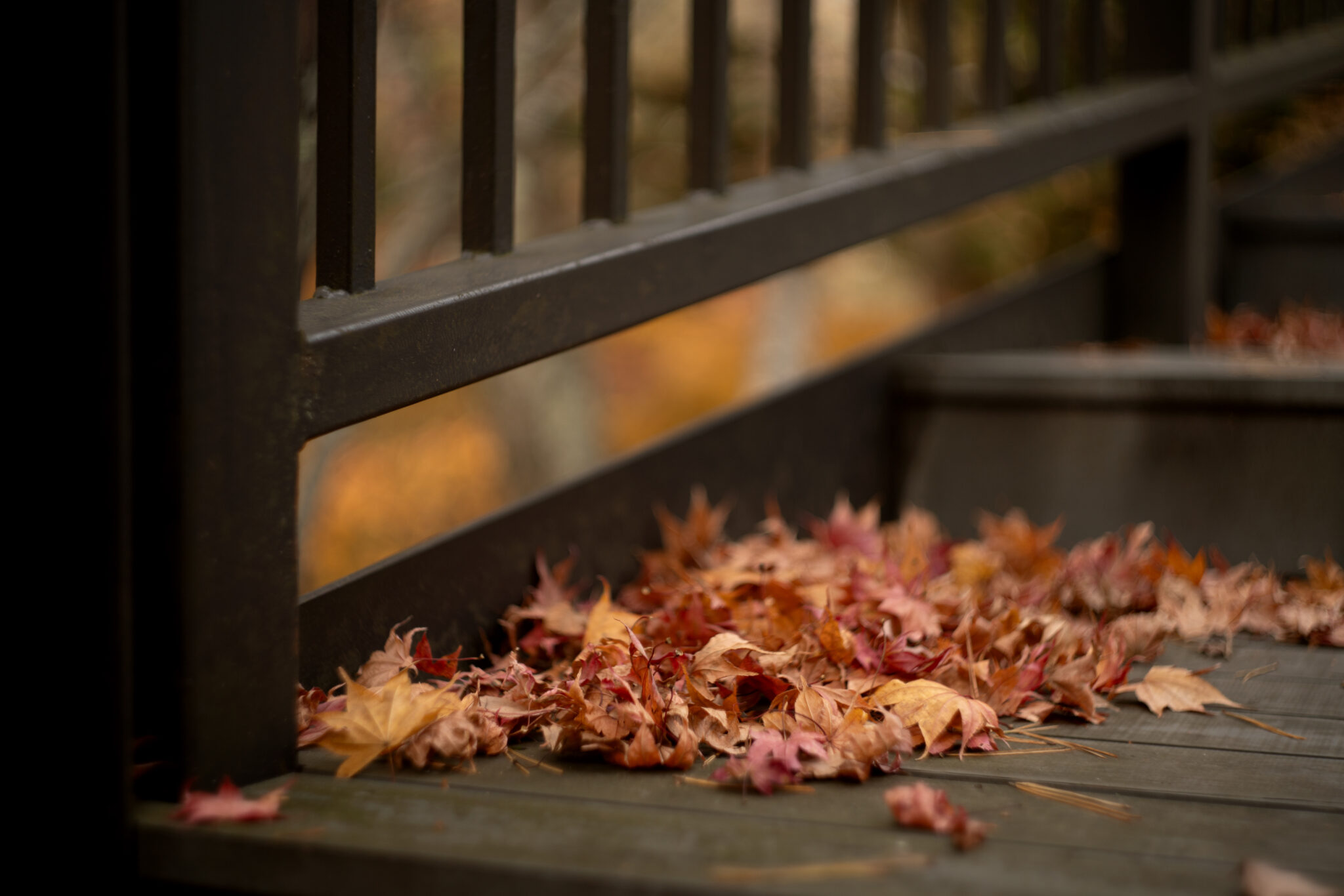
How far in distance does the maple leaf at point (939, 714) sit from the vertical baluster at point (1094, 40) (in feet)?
6.84

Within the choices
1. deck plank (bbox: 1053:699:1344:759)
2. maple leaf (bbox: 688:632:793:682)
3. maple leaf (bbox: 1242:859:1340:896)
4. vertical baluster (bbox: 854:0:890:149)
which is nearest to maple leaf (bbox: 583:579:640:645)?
maple leaf (bbox: 688:632:793:682)

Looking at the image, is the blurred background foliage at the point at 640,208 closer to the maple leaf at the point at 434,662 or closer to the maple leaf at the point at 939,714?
the maple leaf at the point at 434,662

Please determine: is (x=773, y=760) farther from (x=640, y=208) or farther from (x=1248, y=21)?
(x=640, y=208)

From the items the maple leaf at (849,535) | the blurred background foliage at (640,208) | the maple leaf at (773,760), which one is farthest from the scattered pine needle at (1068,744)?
the blurred background foliage at (640,208)

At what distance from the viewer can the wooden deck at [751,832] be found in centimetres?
82

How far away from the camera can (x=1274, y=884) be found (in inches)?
30.9

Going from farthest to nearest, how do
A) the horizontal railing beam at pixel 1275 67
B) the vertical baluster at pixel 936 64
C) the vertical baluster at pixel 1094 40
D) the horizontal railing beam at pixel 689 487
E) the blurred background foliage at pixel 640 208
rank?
the blurred background foliage at pixel 640 208, the horizontal railing beam at pixel 1275 67, the vertical baluster at pixel 1094 40, the vertical baluster at pixel 936 64, the horizontal railing beam at pixel 689 487

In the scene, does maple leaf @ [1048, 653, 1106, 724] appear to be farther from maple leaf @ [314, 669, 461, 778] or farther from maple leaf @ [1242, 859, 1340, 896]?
maple leaf @ [314, 669, 461, 778]

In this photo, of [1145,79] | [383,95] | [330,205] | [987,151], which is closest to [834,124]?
[383,95]

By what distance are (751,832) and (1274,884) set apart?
368 mm

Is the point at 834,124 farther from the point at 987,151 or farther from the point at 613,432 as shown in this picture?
the point at 987,151

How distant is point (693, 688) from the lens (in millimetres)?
1119

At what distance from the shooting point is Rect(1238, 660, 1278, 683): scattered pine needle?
143 centimetres

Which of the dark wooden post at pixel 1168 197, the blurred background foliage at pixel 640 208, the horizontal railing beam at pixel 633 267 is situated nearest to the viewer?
the horizontal railing beam at pixel 633 267
